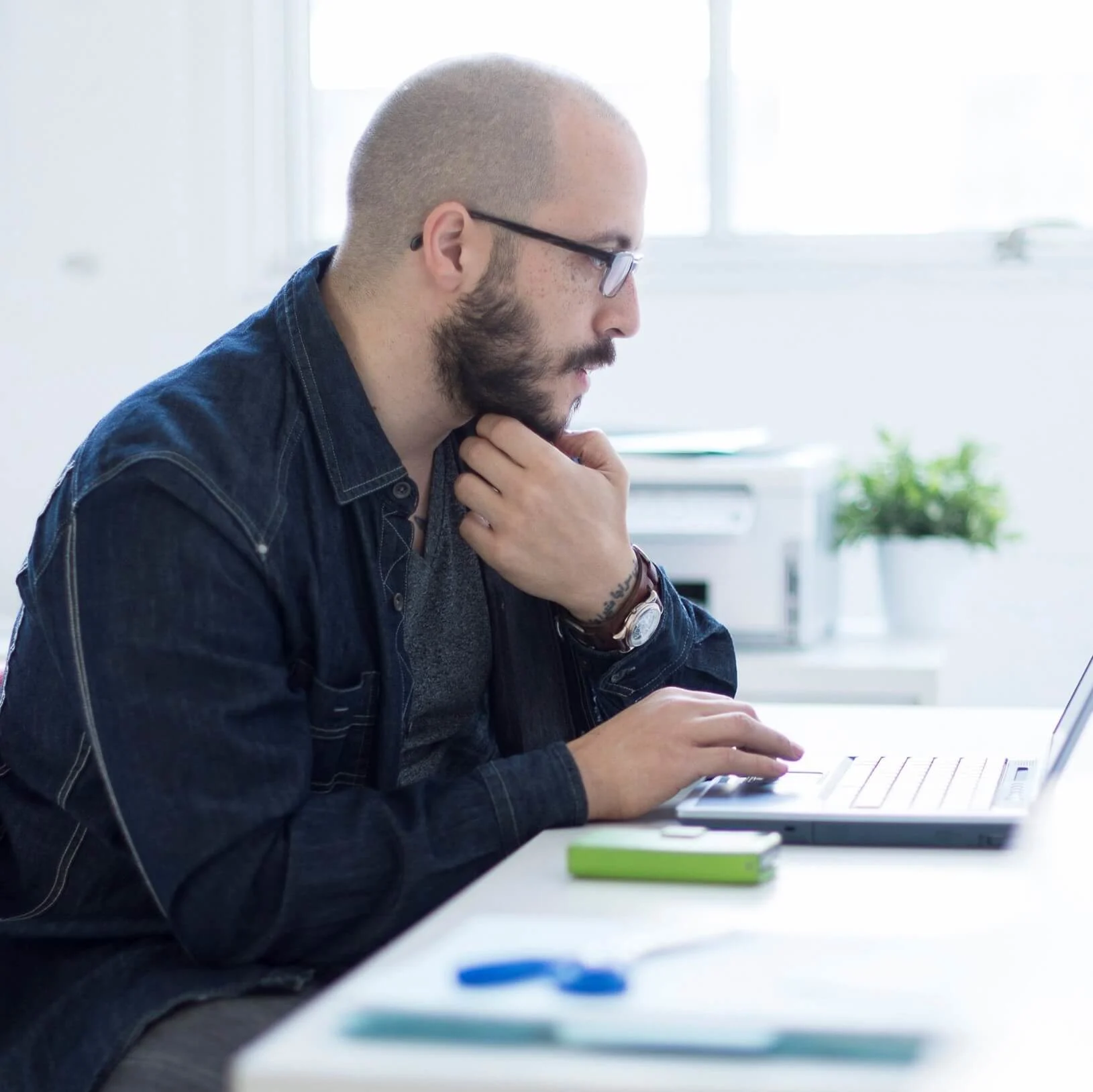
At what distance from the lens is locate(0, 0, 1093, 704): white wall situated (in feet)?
10.2

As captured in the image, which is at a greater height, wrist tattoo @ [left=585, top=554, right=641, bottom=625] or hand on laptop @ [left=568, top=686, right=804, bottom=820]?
wrist tattoo @ [left=585, top=554, right=641, bottom=625]

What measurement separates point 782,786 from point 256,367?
528 millimetres

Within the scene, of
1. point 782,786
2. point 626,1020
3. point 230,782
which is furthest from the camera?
point 782,786

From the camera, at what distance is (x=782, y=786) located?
1212mm

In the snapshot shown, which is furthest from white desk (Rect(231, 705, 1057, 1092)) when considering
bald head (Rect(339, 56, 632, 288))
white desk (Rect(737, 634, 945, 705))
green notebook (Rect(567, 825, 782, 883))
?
white desk (Rect(737, 634, 945, 705))

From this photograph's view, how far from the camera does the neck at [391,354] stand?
4.67 ft

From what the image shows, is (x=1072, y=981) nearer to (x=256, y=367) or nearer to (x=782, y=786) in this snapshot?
(x=782, y=786)

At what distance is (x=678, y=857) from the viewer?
0.97m

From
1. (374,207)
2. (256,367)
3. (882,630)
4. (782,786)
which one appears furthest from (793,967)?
(882,630)

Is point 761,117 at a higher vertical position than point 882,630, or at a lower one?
higher

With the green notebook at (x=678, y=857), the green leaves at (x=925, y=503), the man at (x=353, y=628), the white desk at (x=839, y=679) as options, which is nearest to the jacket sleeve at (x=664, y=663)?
the man at (x=353, y=628)

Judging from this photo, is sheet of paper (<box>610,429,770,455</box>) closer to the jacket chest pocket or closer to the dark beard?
the dark beard

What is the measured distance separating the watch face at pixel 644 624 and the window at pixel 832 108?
75.2 inches

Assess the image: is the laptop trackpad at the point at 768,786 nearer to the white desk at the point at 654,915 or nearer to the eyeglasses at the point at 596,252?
the white desk at the point at 654,915
